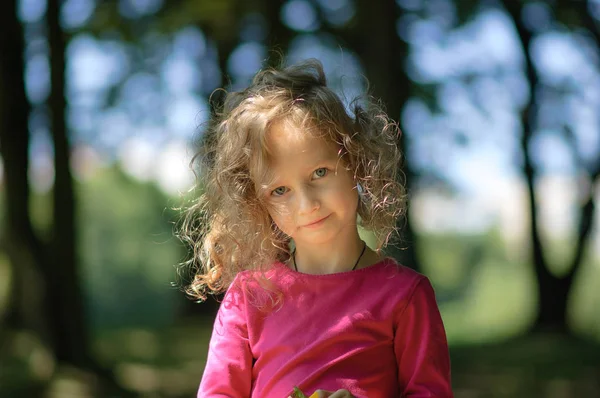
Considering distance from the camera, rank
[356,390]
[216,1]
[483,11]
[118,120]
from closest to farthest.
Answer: [356,390] < [216,1] < [483,11] < [118,120]

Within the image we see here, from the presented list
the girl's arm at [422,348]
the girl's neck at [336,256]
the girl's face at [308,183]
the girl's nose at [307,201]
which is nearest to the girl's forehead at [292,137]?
the girl's face at [308,183]

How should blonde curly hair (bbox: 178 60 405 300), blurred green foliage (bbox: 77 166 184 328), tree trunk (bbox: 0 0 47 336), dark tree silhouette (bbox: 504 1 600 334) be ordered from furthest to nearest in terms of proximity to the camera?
blurred green foliage (bbox: 77 166 184 328) → dark tree silhouette (bbox: 504 1 600 334) → tree trunk (bbox: 0 0 47 336) → blonde curly hair (bbox: 178 60 405 300)

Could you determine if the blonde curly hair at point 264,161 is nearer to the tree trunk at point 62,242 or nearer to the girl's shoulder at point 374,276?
the girl's shoulder at point 374,276

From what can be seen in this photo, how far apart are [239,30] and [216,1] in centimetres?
140

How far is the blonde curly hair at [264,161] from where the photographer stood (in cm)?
199

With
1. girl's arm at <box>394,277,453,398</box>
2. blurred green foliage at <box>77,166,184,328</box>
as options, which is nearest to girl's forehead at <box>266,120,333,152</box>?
girl's arm at <box>394,277,453,398</box>

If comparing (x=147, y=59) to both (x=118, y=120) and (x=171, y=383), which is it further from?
(x=171, y=383)

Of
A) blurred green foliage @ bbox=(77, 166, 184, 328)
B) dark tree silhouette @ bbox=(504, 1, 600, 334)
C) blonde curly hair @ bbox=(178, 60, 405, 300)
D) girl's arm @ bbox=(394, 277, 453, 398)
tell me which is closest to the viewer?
girl's arm @ bbox=(394, 277, 453, 398)

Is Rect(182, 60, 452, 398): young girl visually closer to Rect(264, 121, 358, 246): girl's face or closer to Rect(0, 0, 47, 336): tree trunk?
Rect(264, 121, 358, 246): girl's face

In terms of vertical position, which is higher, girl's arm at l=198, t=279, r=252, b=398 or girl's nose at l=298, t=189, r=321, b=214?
girl's nose at l=298, t=189, r=321, b=214

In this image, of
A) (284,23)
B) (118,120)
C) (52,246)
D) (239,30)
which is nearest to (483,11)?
(284,23)

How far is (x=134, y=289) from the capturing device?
53.1ft

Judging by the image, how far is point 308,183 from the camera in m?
1.94

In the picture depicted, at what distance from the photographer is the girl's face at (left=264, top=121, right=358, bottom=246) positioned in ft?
6.33
